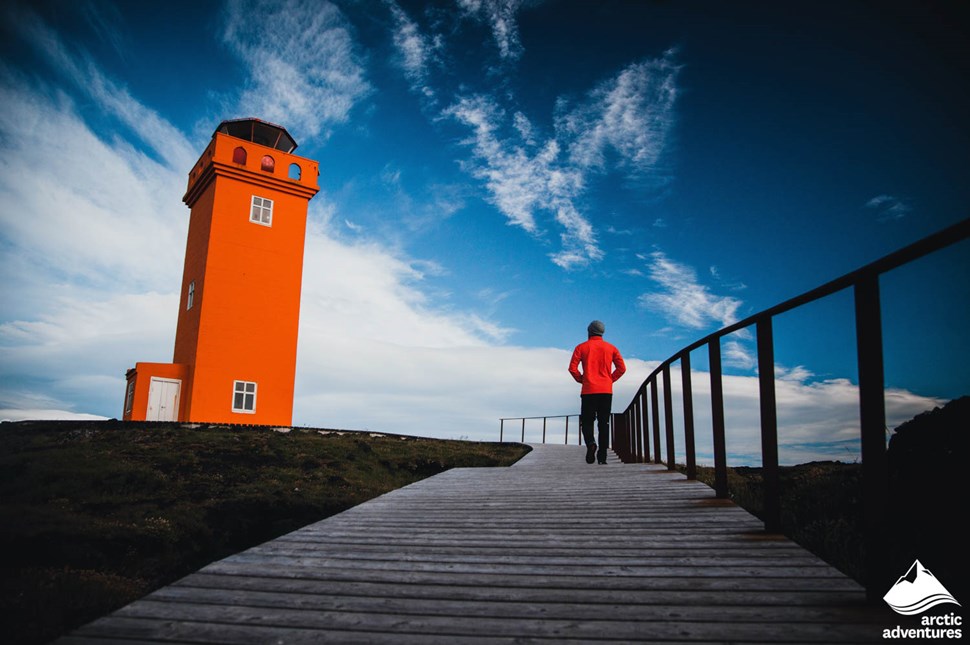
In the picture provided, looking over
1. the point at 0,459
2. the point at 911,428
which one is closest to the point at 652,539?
the point at 911,428

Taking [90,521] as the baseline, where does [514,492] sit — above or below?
above

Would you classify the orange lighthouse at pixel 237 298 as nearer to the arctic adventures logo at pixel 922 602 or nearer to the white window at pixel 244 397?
the white window at pixel 244 397

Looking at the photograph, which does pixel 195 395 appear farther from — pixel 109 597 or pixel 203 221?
pixel 109 597

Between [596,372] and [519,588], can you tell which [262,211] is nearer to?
[596,372]

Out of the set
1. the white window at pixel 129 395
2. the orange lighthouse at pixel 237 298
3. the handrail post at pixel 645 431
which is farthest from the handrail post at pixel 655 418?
the white window at pixel 129 395

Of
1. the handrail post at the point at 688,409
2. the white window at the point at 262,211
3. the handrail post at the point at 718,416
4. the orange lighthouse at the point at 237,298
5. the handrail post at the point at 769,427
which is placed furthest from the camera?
the white window at the point at 262,211

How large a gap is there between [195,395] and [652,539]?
18.1m

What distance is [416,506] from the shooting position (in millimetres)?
5070

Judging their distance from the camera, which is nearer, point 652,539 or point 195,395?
point 652,539

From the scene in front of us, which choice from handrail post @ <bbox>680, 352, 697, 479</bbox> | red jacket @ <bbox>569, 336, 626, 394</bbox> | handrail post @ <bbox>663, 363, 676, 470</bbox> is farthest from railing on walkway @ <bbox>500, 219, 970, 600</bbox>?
red jacket @ <bbox>569, 336, 626, 394</bbox>

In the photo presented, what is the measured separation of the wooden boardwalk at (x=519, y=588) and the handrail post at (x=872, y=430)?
0.17 metres

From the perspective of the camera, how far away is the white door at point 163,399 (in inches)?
731

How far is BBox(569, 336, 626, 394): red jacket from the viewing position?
8.21m

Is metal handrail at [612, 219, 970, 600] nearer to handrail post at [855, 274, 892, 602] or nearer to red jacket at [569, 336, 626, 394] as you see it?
handrail post at [855, 274, 892, 602]
